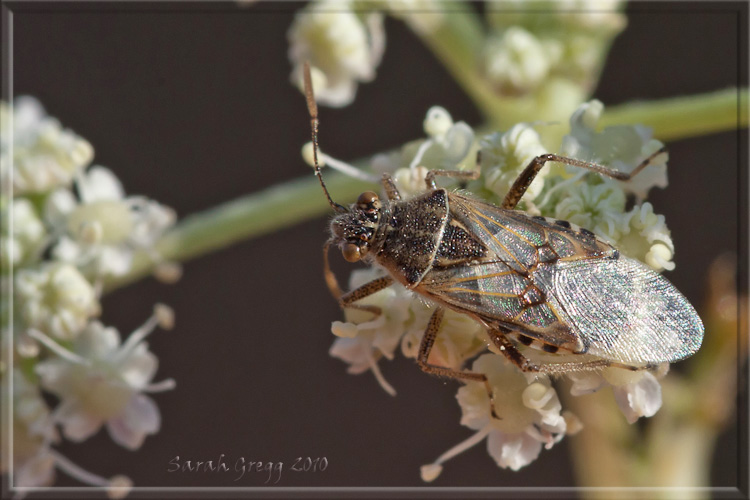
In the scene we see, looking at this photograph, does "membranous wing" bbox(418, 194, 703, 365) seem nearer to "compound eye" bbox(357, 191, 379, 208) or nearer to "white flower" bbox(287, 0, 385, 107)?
"compound eye" bbox(357, 191, 379, 208)

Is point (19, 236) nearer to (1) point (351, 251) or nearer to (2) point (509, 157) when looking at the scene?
(1) point (351, 251)

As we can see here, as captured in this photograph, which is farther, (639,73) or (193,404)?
(639,73)

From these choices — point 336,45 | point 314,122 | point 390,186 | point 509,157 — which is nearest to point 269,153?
point 336,45

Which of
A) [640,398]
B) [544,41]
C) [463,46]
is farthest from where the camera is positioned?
[463,46]

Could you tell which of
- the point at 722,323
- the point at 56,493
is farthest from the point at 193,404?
the point at 722,323

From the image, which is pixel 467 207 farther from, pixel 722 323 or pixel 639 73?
pixel 639 73

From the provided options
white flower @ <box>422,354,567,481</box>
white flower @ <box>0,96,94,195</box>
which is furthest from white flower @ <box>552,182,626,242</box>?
white flower @ <box>0,96,94,195</box>

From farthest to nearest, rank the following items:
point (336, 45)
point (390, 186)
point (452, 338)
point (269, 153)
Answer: point (269, 153) < point (336, 45) < point (390, 186) < point (452, 338)
